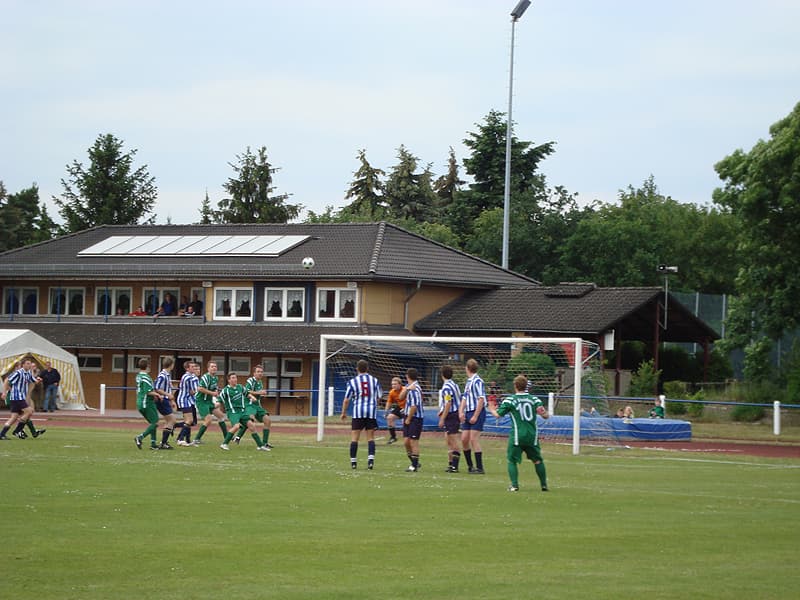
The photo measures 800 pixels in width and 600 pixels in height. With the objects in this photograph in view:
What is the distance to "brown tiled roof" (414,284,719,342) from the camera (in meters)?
48.2

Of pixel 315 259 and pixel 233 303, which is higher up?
pixel 315 259

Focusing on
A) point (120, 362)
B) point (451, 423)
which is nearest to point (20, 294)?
point (120, 362)

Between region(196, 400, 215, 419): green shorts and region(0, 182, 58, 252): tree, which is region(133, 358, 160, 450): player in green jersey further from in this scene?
region(0, 182, 58, 252): tree

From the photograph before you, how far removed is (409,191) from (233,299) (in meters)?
42.2

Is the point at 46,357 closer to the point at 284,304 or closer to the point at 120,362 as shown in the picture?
the point at 120,362

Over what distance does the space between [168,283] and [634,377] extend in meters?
20.9

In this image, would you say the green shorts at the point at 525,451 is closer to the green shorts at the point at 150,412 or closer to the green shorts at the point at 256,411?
the green shorts at the point at 256,411

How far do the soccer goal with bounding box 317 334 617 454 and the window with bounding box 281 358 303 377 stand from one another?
5.94 metres

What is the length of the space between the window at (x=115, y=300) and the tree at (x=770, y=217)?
2659 centimetres

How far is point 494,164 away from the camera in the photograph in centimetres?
8188

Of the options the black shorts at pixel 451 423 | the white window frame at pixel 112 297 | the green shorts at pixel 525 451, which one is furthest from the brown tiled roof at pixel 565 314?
the green shorts at pixel 525 451

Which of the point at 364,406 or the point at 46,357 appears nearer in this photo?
the point at 364,406

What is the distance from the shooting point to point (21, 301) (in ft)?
193

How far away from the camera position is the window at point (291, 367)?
50.7 metres
